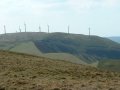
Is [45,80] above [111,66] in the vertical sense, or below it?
above

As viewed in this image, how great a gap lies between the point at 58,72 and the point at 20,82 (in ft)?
19.8

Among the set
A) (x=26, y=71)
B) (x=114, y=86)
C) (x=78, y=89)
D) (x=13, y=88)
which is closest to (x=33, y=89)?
(x=13, y=88)

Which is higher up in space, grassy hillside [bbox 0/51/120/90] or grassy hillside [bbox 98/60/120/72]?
grassy hillside [bbox 0/51/120/90]

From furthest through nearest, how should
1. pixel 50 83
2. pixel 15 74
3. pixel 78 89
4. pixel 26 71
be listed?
pixel 26 71 < pixel 15 74 < pixel 50 83 < pixel 78 89

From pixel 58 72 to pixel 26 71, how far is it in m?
2.53

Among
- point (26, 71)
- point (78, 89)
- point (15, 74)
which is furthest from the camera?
point (26, 71)

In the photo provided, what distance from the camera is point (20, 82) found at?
21.4 m

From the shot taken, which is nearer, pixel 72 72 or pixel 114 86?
pixel 114 86

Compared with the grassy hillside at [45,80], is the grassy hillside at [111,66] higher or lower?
lower

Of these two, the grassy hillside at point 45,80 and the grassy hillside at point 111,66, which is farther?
the grassy hillside at point 111,66

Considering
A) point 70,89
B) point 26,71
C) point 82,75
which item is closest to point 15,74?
point 26,71

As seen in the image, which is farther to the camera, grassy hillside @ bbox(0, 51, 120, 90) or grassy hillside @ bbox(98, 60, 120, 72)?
grassy hillside @ bbox(98, 60, 120, 72)

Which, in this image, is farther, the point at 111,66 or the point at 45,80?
the point at 111,66

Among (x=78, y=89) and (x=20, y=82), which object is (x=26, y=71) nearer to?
(x=20, y=82)
